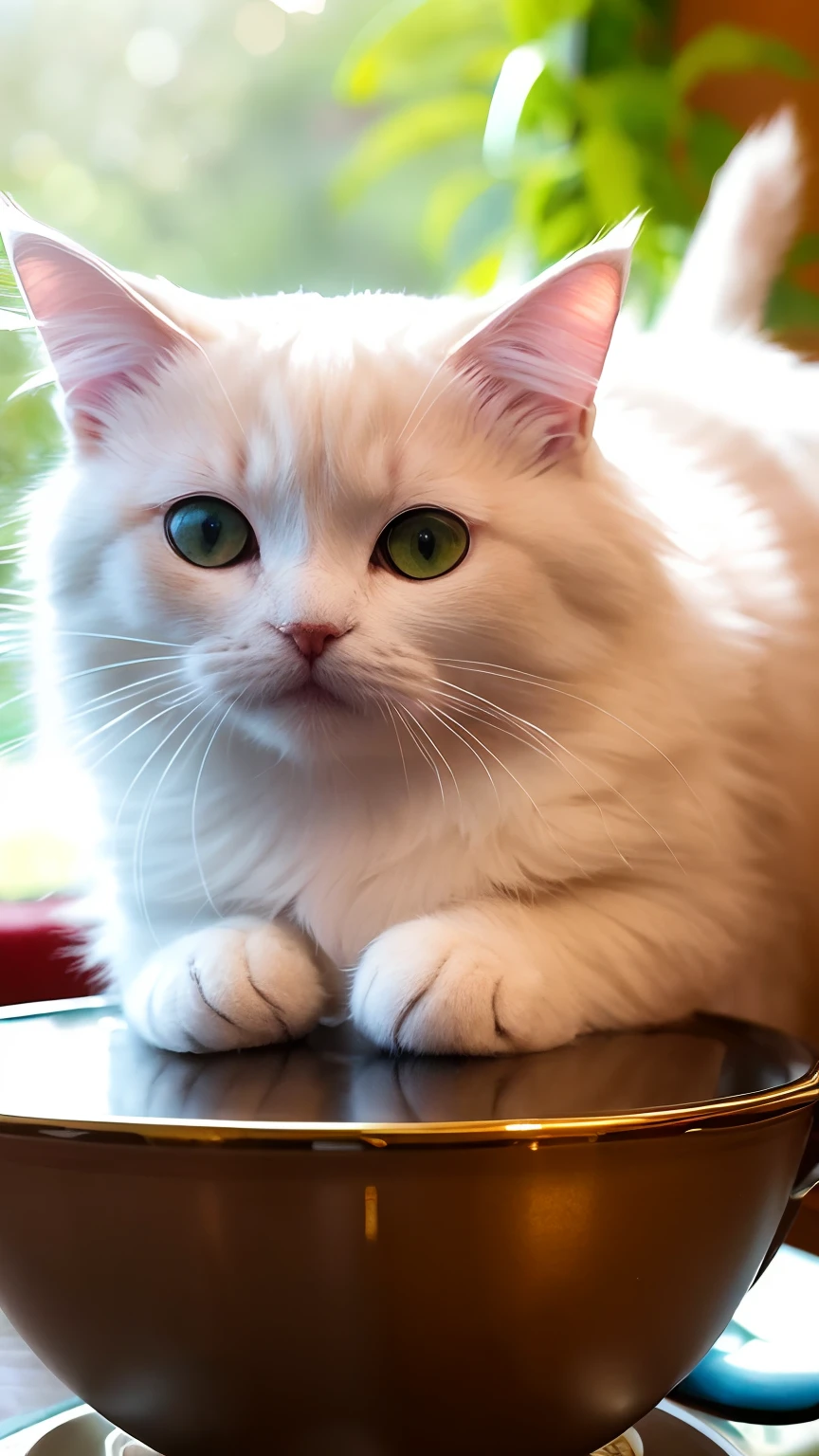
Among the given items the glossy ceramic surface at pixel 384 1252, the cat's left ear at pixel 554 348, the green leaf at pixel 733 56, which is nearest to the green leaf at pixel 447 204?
the green leaf at pixel 733 56

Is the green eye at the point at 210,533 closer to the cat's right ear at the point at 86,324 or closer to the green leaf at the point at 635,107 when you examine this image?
the cat's right ear at the point at 86,324

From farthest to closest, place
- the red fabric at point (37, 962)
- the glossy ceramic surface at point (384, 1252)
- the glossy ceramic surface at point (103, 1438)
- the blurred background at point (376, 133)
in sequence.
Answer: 1. the blurred background at point (376, 133)
2. the red fabric at point (37, 962)
3. the glossy ceramic surface at point (103, 1438)
4. the glossy ceramic surface at point (384, 1252)

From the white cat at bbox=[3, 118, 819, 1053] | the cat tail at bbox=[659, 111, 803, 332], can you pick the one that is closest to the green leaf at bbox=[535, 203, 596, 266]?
the cat tail at bbox=[659, 111, 803, 332]

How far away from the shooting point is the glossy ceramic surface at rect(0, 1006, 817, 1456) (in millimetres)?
498

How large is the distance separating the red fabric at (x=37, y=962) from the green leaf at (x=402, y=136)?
1.03 meters

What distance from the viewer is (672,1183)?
0.54 meters

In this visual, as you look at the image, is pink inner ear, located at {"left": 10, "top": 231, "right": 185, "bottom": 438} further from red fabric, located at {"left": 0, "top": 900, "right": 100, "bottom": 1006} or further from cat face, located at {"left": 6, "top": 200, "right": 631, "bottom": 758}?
red fabric, located at {"left": 0, "top": 900, "right": 100, "bottom": 1006}

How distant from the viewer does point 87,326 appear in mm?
858

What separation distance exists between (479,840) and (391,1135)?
1.19ft

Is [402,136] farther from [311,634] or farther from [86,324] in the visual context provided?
[311,634]

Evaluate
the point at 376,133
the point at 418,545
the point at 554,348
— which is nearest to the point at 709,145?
the point at 376,133

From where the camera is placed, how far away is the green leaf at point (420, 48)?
67.9 inches

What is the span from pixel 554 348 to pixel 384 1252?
0.56m

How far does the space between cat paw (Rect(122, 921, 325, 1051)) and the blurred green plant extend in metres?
1.29
